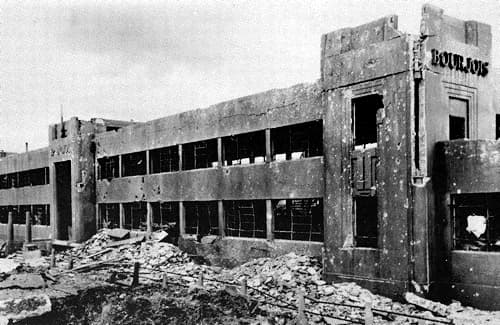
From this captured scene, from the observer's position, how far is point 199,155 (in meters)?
22.4

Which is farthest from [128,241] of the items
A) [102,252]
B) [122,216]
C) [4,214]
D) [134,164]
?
[4,214]

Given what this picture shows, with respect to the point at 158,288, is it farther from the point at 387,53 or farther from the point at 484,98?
Answer: the point at 484,98

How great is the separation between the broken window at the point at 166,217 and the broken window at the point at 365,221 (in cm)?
1055

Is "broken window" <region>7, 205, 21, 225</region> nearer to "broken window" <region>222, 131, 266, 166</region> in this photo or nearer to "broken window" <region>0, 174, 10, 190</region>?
"broken window" <region>0, 174, 10, 190</region>

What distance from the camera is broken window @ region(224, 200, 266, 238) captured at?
763 inches

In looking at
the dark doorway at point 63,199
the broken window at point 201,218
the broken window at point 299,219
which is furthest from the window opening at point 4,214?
the broken window at point 299,219

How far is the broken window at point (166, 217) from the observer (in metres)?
23.7

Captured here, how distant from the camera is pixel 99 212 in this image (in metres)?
28.8

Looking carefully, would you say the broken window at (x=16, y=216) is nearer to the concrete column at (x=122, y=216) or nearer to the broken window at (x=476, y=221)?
the concrete column at (x=122, y=216)

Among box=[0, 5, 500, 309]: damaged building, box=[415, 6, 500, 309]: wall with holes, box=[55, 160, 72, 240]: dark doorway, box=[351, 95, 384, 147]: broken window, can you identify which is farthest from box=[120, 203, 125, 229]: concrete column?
box=[415, 6, 500, 309]: wall with holes

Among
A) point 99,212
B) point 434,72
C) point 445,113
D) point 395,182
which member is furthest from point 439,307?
point 99,212

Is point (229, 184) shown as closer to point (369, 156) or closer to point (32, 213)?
point (369, 156)

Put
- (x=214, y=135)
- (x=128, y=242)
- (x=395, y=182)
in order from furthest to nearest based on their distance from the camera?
(x=128, y=242) < (x=214, y=135) < (x=395, y=182)

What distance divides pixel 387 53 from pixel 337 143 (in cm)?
300
